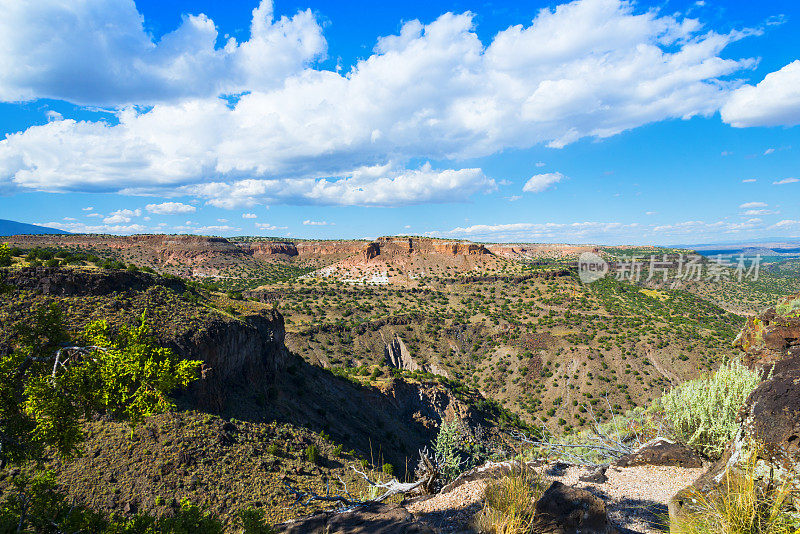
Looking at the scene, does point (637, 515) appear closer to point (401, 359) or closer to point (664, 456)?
point (664, 456)

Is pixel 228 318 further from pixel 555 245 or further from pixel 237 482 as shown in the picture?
pixel 555 245

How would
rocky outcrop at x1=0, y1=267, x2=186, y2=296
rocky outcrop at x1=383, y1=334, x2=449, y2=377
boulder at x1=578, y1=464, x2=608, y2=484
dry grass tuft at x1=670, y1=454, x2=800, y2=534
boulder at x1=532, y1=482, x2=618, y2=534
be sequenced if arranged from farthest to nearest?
rocky outcrop at x1=383, y1=334, x2=449, y2=377 → rocky outcrop at x1=0, y1=267, x2=186, y2=296 → boulder at x1=578, y1=464, x2=608, y2=484 → boulder at x1=532, y1=482, x2=618, y2=534 → dry grass tuft at x1=670, y1=454, x2=800, y2=534

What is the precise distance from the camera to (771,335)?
1210 cm

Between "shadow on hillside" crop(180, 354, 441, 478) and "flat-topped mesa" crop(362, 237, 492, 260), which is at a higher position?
"flat-topped mesa" crop(362, 237, 492, 260)

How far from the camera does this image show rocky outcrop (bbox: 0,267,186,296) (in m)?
18.8

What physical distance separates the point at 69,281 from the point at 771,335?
3198 cm

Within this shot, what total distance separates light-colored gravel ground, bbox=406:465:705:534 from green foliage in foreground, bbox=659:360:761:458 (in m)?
0.81

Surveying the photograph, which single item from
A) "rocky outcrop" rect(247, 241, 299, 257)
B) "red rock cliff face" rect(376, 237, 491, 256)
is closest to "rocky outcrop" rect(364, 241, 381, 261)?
"red rock cliff face" rect(376, 237, 491, 256)

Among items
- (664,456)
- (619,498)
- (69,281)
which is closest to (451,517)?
(619,498)

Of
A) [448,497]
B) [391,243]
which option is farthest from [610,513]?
[391,243]

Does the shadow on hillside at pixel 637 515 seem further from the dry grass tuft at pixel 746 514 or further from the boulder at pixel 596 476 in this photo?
the dry grass tuft at pixel 746 514

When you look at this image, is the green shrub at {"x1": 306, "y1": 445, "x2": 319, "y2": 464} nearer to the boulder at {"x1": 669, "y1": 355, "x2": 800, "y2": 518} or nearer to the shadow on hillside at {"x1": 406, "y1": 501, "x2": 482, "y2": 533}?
the shadow on hillside at {"x1": 406, "y1": 501, "x2": 482, "y2": 533}

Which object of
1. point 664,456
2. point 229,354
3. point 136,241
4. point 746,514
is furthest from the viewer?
point 136,241

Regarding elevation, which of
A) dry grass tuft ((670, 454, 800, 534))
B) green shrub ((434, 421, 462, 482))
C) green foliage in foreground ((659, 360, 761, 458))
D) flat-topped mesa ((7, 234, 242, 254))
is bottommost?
green shrub ((434, 421, 462, 482))
